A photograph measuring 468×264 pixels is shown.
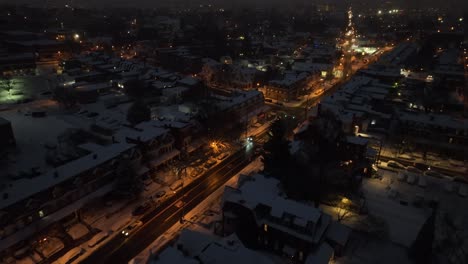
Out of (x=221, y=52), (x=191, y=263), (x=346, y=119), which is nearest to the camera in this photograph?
(x=191, y=263)

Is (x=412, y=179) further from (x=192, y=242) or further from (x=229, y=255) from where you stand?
(x=192, y=242)

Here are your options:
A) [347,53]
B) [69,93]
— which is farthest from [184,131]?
[347,53]

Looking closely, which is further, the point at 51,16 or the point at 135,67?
the point at 51,16

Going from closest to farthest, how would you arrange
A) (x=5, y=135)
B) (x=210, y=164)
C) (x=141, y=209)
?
1. (x=141, y=209)
2. (x=210, y=164)
3. (x=5, y=135)

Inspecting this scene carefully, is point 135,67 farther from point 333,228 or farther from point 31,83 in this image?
point 333,228

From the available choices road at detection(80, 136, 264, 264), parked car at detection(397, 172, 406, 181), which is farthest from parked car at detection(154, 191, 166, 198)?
parked car at detection(397, 172, 406, 181)

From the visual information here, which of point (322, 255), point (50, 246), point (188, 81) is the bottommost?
point (50, 246)

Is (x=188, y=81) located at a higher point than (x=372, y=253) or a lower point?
higher

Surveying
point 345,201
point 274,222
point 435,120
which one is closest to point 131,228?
point 274,222
